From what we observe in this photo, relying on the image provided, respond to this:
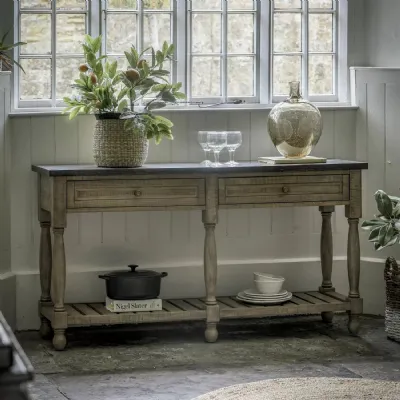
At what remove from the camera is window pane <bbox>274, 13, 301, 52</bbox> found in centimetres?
546

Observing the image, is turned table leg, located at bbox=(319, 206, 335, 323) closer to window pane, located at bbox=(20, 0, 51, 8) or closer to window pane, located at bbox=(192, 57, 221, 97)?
window pane, located at bbox=(192, 57, 221, 97)

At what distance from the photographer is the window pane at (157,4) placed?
5.23 metres

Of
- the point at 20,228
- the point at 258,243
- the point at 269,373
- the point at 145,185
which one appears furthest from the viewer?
the point at 258,243

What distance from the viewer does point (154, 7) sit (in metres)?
5.25

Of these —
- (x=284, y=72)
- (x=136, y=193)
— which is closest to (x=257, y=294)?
(x=136, y=193)

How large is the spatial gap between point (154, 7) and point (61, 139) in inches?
38.8

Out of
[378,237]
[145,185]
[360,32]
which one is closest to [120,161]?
[145,185]

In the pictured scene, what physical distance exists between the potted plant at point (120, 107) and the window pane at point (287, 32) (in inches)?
A: 40.2

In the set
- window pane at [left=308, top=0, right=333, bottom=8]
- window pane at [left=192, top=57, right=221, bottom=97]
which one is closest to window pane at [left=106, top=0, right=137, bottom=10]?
window pane at [left=192, top=57, right=221, bottom=97]

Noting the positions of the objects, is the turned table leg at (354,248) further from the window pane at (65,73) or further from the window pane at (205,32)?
the window pane at (65,73)

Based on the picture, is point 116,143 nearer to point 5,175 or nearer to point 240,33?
point 5,175

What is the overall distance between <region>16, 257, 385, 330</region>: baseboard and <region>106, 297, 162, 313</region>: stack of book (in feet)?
1.47

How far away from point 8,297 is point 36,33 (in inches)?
60.8

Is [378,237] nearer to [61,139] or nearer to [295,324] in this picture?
[295,324]
